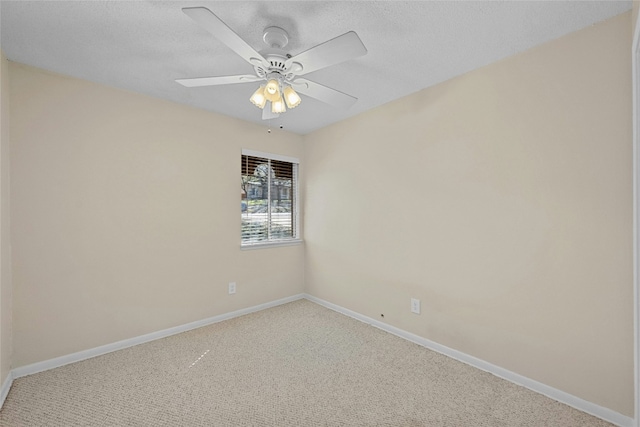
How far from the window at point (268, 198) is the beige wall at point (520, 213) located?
1.21 metres

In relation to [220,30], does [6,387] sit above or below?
below

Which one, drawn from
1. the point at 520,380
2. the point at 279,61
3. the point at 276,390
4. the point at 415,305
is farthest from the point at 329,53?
the point at 520,380

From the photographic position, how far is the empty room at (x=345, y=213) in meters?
1.62

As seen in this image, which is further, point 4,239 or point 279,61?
point 4,239

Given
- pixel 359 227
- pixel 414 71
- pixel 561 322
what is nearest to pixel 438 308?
pixel 561 322

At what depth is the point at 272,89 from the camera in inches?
63.8

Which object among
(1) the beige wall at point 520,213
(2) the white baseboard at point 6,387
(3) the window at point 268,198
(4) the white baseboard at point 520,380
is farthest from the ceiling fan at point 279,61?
(2) the white baseboard at point 6,387

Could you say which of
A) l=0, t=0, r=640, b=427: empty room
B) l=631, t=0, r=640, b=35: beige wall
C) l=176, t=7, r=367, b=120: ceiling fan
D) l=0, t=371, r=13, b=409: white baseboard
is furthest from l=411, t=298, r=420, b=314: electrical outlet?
l=0, t=371, r=13, b=409: white baseboard

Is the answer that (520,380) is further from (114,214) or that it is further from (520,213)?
(114,214)

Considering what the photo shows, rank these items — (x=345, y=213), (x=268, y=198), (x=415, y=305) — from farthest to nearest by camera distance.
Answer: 1. (x=268, y=198)
2. (x=345, y=213)
3. (x=415, y=305)

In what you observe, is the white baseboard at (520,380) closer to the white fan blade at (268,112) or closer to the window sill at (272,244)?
the window sill at (272,244)

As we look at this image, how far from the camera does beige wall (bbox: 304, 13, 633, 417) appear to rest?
1632 mm

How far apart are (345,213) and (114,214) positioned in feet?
7.40

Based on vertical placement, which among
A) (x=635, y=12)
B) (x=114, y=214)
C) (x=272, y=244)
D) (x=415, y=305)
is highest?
(x=635, y=12)
